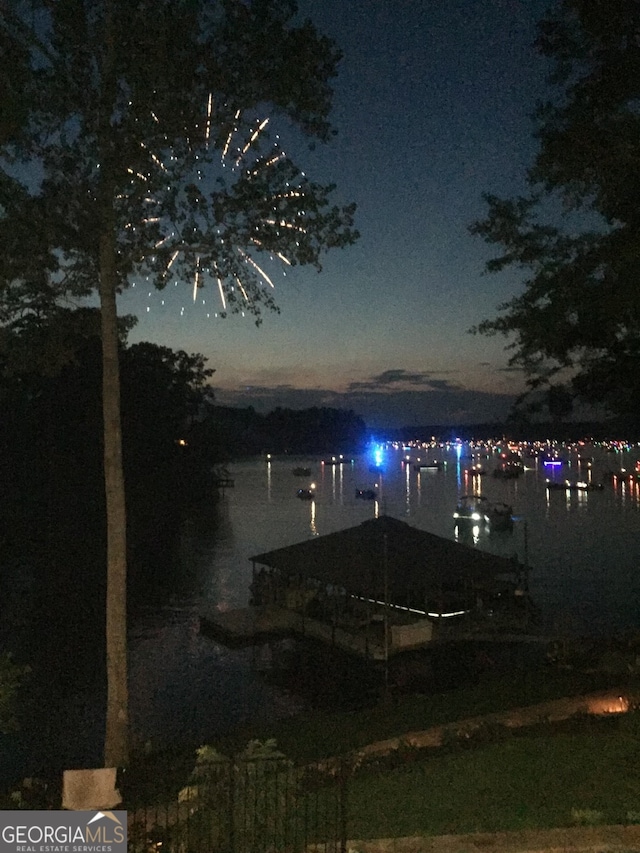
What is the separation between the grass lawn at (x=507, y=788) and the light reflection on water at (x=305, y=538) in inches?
452

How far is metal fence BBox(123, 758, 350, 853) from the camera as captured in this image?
21.3 ft

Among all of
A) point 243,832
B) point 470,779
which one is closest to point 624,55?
point 470,779

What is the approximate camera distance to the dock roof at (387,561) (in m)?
24.6

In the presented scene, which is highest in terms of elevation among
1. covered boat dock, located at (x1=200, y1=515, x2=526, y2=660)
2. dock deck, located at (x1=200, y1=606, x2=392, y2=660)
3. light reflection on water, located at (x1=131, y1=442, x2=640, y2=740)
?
covered boat dock, located at (x1=200, y1=515, x2=526, y2=660)

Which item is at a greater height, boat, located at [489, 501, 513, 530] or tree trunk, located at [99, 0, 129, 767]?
tree trunk, located at [99, 0, 129, 767]

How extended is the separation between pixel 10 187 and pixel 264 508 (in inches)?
3181

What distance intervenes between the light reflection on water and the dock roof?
3.64m

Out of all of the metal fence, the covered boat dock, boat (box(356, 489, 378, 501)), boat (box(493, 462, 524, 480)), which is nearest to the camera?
the metal fence

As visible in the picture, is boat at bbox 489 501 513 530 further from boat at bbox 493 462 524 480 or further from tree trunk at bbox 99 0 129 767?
boat at bbox 493 462 524 480

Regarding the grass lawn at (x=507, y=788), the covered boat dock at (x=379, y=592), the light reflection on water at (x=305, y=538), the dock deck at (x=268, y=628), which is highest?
the grass lawn at (x=507, y=788)

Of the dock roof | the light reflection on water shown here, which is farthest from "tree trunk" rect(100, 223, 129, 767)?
the dock roof

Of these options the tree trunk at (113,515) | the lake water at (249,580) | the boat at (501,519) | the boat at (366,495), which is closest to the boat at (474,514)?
the boat at (501,519)

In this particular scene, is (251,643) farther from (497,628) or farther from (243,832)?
Answer: (243,832)

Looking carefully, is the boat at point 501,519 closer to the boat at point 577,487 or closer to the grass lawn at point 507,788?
the boat at point 577,487
